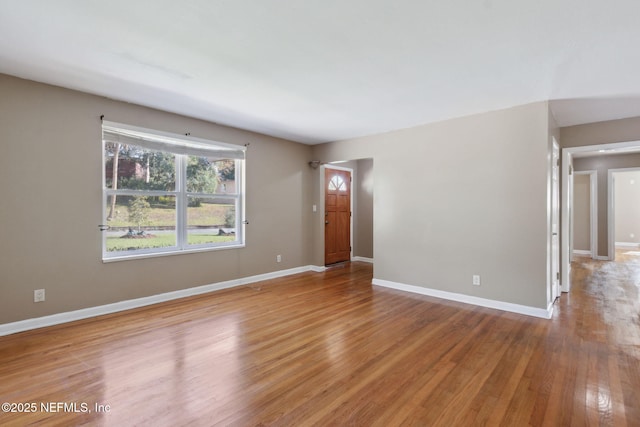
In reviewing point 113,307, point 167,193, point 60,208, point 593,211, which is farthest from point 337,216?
point 593,211

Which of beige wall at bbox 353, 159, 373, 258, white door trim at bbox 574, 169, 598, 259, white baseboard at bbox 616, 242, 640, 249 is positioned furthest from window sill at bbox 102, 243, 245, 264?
white baseboard at bbox 616, 242, 640, 249

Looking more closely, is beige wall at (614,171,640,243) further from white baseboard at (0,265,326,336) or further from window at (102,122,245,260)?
window at (102,122,245,260)

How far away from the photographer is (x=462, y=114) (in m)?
4.03

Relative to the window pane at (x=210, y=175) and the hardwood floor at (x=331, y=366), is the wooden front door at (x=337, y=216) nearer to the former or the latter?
the window pane at (x=210, y=175)

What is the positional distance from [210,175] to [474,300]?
4.07m

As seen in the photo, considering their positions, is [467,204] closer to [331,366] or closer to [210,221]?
[331,366]

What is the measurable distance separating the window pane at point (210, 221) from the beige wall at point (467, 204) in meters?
2.34

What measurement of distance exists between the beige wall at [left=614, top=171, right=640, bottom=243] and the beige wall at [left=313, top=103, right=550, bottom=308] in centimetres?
838

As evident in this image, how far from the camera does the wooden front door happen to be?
6.62 meters

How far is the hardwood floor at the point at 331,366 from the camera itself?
1.87 m

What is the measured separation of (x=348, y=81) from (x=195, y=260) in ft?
10.3

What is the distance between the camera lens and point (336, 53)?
8.11 ft

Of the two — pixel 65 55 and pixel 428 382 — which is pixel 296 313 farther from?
pixel 65 55

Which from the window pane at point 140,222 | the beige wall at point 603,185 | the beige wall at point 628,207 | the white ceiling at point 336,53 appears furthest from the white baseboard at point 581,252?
the window pane at point 140,222
